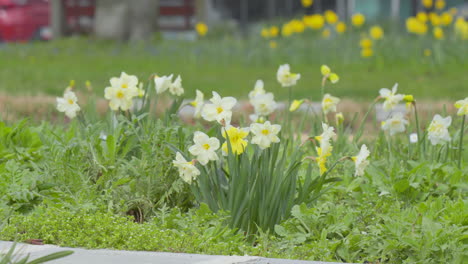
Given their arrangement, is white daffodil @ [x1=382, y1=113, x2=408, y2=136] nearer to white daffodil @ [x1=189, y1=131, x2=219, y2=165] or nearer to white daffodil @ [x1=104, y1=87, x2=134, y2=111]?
white daffodil @ [x1=189, y1=131, x2=219, y2=165]

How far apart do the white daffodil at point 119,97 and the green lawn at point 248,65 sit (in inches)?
154

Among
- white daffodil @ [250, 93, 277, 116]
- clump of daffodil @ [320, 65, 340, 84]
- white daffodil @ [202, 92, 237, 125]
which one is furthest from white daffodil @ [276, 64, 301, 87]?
white daffodil @ [202, 92, 237, 125]

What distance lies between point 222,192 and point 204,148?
0.22 meters

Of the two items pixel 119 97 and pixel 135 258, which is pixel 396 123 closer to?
pixel 119 97

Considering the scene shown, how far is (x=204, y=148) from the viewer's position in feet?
10.0

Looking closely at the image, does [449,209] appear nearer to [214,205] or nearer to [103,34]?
[214,205]

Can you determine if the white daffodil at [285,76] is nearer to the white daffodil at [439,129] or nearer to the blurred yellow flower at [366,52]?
the white daffodil at [439,129]

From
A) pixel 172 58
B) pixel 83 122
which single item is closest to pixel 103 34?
pixel 172 58

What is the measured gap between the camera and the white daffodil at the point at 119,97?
3.74 metres

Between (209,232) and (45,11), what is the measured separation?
16940 millimetres

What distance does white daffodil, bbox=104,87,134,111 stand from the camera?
12.3 ft

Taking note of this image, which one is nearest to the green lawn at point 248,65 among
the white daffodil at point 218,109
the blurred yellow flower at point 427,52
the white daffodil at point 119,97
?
the blurred yellow flower at point 427,52

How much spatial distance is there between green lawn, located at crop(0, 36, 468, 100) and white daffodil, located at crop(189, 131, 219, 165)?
4746mm

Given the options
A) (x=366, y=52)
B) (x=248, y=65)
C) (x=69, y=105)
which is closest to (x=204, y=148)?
(x=69, y=105)
